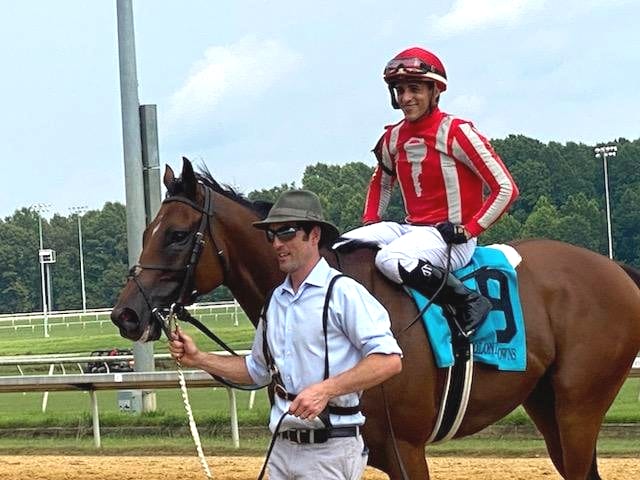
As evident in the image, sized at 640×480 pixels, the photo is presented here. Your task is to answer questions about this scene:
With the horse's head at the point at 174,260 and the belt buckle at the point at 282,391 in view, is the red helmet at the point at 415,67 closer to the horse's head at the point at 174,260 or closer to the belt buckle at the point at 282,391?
the horse's head at the point at 174,260

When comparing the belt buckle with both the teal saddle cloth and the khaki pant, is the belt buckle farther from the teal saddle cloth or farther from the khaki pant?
the teal saddle cloth

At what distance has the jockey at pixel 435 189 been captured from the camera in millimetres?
5043

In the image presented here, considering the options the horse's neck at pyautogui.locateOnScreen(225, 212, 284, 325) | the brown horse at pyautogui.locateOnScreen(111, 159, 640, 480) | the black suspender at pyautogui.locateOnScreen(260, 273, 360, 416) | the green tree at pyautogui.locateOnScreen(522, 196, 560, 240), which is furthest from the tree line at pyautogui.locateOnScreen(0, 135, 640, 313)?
the black suspender at pyautogui.locateOnScreen(260, 273, 360, 416)

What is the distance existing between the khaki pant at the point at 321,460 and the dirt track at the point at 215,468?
14.9 ft

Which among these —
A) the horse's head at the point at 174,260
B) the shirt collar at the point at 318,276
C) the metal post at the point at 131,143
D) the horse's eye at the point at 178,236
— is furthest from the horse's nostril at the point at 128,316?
the metal post at the point at 131,143

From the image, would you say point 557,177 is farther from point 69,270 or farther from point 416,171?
point 416,171

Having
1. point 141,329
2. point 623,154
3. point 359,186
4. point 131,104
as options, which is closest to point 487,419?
point 141,329

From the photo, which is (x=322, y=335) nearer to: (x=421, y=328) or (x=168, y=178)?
(x=421, y=328)

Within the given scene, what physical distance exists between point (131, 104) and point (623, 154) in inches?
2556

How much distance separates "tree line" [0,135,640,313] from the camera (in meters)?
60.5

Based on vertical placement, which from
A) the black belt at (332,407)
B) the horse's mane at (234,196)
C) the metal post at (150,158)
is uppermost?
the metal post at (150,158)

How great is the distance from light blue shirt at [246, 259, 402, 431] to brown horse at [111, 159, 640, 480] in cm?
115

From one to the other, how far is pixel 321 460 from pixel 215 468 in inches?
212

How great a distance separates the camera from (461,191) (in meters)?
5.25
